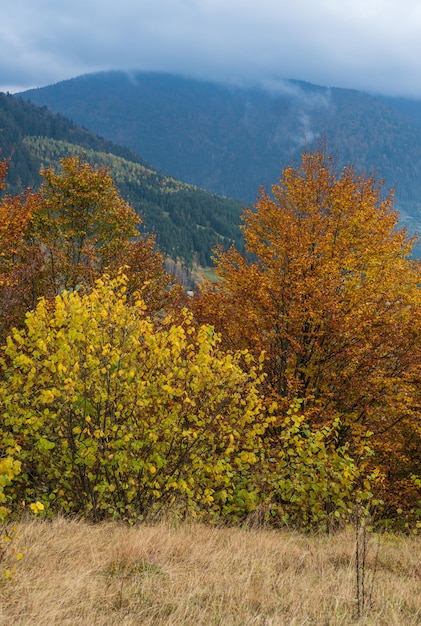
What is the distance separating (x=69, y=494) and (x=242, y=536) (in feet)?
10.7

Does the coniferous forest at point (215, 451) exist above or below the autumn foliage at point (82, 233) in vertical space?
below

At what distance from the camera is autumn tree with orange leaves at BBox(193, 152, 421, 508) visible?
15164 millimetres

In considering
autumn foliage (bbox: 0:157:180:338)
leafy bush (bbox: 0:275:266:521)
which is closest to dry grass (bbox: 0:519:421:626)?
leafy bush (bbox: 0:275:266:521)

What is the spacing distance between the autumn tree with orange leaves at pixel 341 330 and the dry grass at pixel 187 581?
6611 mm

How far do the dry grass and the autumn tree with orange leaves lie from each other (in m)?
6.61

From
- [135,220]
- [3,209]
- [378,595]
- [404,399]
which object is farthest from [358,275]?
[135,220]

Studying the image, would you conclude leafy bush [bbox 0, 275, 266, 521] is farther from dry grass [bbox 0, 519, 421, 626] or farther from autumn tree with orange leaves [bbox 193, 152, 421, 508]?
autumn tree with orange leaves [bbox 193, 152, 421, 508]

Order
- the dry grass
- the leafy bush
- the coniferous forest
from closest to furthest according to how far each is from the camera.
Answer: the dry grass < the coniferous forest < the leafy bush

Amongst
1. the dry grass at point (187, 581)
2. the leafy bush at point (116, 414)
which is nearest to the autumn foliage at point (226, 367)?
the leafy bush at point (116, 414)

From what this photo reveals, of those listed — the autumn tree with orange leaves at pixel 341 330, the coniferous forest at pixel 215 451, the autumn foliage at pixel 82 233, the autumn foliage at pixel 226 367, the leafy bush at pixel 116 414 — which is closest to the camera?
the coniferous forest at pixel 215 451

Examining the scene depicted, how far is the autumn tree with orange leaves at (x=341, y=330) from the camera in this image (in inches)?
597

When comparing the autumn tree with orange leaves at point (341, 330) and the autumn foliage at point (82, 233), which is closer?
the autumn tree with orange leaves at point (341, 330)

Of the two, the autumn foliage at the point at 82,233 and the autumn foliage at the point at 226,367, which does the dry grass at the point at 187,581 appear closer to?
the autumn foliage at the point at 226,367

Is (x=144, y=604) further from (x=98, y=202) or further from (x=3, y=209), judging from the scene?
(x=98, y=202)
